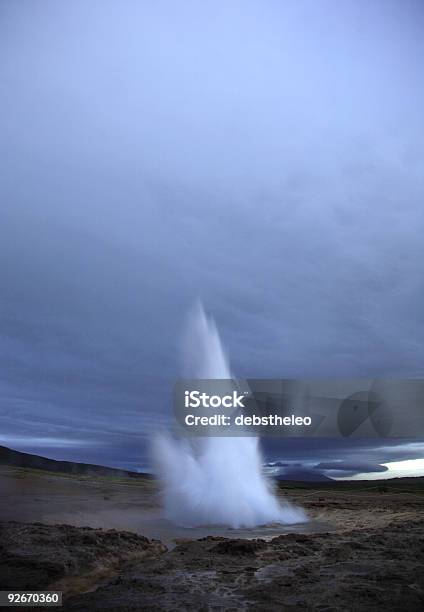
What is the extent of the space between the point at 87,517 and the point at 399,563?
1395cm

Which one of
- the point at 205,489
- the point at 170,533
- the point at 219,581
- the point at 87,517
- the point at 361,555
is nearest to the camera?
the point at 219,581

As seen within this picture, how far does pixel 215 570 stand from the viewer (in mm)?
13086

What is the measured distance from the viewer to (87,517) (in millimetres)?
22453

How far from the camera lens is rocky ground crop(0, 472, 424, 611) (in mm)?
10352

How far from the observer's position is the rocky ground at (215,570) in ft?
34.0

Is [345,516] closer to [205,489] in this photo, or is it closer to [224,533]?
[205,489]

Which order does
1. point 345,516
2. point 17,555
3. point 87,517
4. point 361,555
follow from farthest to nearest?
point 345,516
point 87,517
point 361,555
point 17,555

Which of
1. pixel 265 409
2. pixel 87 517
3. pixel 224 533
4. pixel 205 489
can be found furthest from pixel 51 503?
pixel 265 409

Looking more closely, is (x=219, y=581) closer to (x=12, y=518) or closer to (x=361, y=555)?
(x=361, y=555)

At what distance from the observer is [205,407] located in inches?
808

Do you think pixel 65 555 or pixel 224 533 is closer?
pixel 65 555

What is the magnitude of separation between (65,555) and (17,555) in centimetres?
124

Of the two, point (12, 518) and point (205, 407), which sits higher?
point (205, 407)

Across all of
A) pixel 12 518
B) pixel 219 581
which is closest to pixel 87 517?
pixel 12 518
